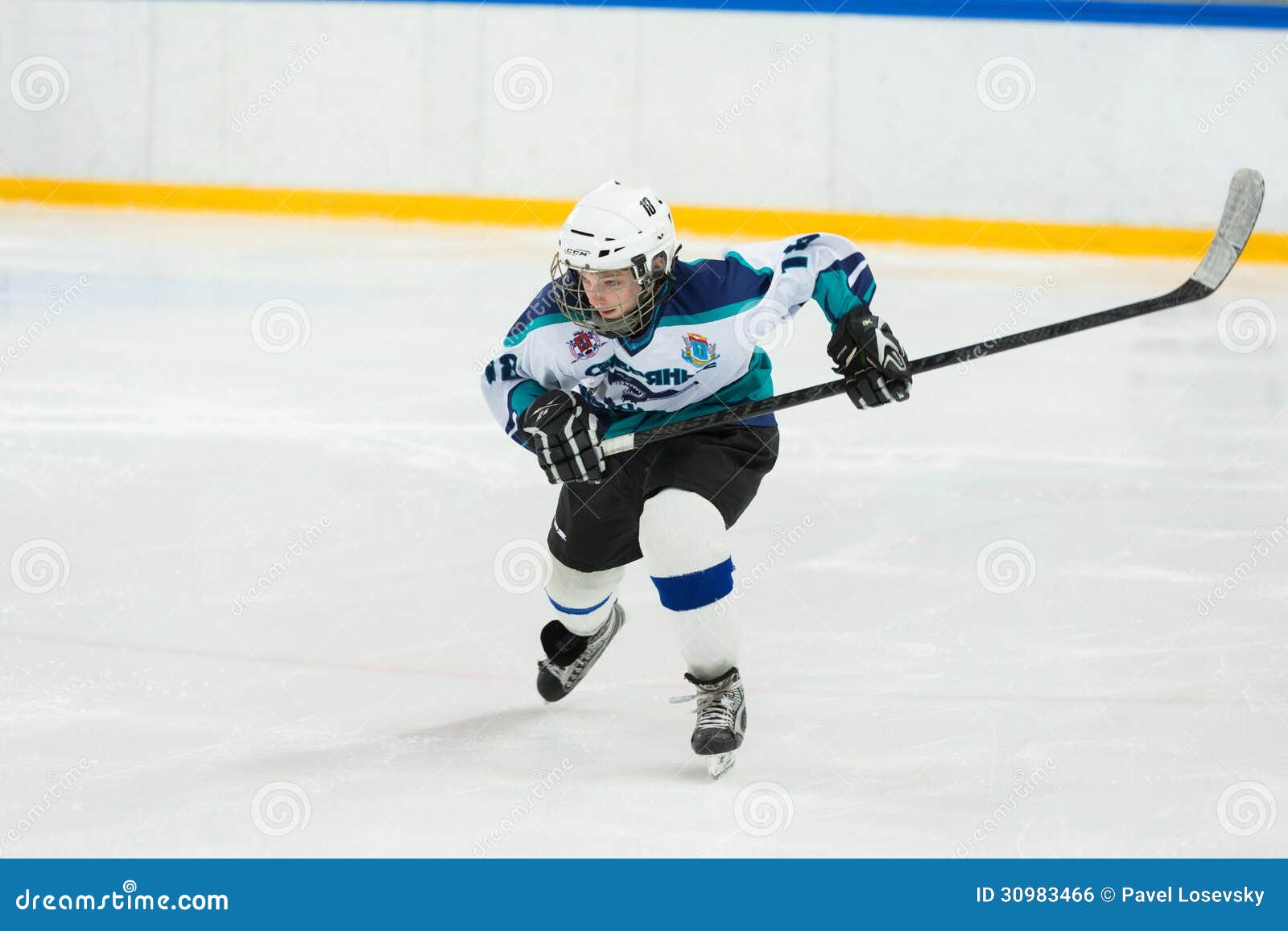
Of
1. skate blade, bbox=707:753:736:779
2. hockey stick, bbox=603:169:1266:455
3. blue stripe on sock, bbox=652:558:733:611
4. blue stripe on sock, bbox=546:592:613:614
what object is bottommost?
skate blade, bbox=707:753:736:779

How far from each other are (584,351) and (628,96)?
585cm

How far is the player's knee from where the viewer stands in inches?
99.5

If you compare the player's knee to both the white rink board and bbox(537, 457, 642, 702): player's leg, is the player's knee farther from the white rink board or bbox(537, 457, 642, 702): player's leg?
the white rink board

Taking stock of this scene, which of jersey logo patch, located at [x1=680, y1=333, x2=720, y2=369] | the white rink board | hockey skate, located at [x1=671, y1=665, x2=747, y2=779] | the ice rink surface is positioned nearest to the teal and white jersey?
jersey logo patch, located at [x1=680, y1=333, x2=720, y2=369]

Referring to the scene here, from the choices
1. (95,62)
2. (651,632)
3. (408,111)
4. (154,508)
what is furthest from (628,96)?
(651,632)

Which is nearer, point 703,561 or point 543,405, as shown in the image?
point 703,561

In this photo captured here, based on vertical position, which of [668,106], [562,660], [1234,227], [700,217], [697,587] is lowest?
[697,587]

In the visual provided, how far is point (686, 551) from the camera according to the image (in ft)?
8.29

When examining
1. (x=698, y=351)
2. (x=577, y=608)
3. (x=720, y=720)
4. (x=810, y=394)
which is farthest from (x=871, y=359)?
(x=577, y=608)

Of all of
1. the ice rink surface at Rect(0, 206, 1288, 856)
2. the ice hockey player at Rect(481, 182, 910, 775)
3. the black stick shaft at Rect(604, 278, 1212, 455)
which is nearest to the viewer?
the ice rink surface at Rect(0, 206, 1288, 856)

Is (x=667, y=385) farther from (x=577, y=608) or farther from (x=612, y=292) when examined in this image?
(x=577, y=608)

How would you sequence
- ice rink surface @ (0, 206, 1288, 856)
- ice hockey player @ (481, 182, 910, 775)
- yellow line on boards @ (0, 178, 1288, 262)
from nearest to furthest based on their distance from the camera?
ice rink surface @ (0, 206, 1288, 856) < ice hockey player @ (481, 182, 910, 775) < yellow line on boards @ (0, 178, 1288, 262)

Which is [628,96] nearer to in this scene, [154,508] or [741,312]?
[154,508]

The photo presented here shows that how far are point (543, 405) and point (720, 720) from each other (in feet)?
2.12
